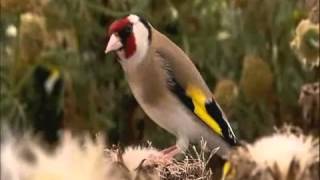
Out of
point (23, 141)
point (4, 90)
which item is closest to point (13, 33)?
point (4, 90)

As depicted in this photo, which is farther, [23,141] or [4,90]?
[4,90]

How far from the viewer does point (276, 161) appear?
1.90 feet

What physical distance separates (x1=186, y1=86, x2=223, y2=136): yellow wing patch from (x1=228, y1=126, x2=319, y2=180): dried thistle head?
1.25ft

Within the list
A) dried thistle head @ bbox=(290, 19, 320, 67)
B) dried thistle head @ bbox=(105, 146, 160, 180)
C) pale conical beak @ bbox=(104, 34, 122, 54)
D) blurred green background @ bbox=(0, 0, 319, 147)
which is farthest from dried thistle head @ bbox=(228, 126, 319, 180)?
blurred green background @ bbox=(0, 0, 319, 147)

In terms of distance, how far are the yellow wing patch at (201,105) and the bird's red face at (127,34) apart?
0.32ft

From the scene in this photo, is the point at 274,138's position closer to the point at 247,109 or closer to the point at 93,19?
the point at 247,109

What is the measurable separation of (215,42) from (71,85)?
298 mm

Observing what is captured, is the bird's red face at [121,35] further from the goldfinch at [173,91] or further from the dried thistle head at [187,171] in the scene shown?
the dried thistle head at [187,171]

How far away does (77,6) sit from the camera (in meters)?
1.86

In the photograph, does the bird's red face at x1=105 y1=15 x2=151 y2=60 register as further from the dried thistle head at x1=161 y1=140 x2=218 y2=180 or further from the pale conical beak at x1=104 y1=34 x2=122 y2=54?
the dried thistle head at x1=161 y1=140 x2=218 y2=180

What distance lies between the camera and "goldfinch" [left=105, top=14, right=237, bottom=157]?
0.97m

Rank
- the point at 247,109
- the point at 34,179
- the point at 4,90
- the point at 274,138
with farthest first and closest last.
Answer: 1. the point at 4,90
2. the point at 247,109
3. the point at 274,138
4. the point at 34,179

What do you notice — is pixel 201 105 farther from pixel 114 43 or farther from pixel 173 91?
pixel 114 43

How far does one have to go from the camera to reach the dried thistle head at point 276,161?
1.87ft
